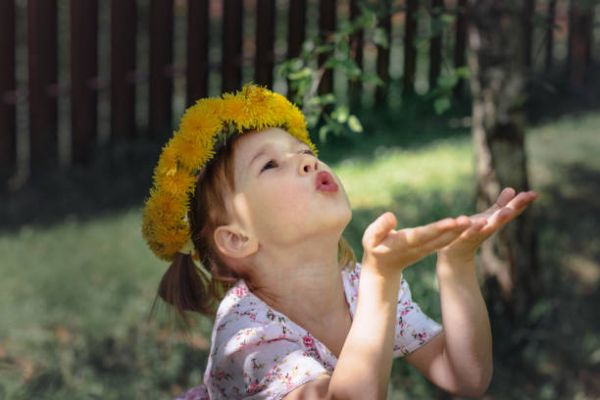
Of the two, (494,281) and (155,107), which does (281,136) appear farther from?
(155,107)

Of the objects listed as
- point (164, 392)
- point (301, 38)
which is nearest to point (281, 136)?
point (164, 392)

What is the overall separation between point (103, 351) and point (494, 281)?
5.23ft

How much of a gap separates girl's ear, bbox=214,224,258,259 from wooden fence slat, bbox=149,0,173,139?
4663 millimetres

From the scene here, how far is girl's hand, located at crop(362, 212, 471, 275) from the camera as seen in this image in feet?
6.58

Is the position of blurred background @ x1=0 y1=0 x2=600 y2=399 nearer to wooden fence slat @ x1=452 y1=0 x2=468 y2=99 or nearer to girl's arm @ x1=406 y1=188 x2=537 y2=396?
wooden fence slat @ x1=452 y1=0 x2=468 y2=99

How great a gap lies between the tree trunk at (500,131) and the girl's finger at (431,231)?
2.45m

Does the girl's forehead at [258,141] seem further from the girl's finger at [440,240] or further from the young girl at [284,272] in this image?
the girl's finger at [440,240]

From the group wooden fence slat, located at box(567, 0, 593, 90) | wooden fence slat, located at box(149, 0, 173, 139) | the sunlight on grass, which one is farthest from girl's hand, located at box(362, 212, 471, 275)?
wooden fence slat, located at box(567, 0, 593, 90)

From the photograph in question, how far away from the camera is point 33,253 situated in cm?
560

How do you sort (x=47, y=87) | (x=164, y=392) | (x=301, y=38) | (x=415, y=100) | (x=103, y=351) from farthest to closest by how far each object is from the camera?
(x=415, y=100), (x=301, y=38), (x=47, y=87), (x=103, y=351), (x=164, y=392)

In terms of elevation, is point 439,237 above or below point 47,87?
above

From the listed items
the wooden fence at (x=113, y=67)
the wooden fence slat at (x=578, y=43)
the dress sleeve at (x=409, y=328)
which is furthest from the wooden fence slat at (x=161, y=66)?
the dress sleeve at (x=409, y=328)

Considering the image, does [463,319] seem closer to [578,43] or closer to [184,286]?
[184,286]

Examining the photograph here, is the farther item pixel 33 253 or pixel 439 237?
pixel 33 253
